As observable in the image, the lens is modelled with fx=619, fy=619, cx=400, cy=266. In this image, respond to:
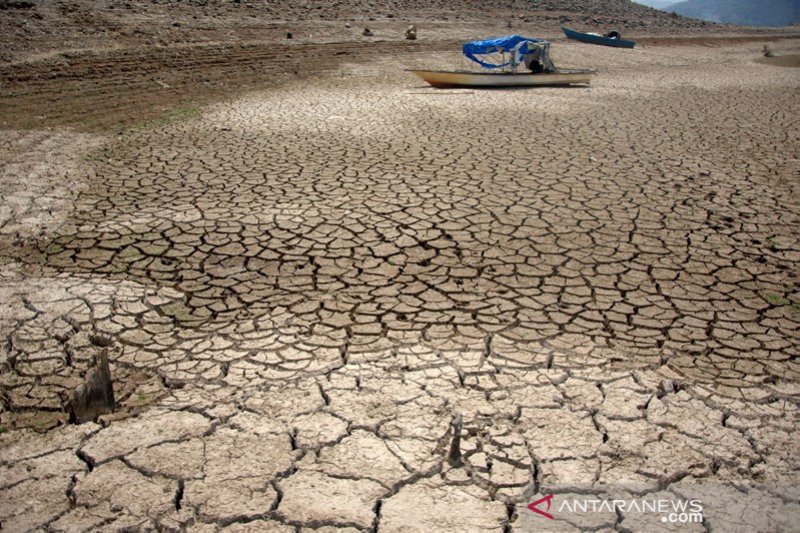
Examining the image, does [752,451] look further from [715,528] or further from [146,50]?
[146,50]

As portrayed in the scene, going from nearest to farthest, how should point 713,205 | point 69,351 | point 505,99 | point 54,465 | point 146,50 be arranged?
point 54,465, point 69,351, point 713,205, point 505,99, point 146,50

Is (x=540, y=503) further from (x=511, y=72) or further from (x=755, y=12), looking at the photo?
(x=755, y=12)

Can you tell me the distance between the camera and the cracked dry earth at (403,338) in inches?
107

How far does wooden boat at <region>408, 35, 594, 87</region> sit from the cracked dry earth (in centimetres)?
479

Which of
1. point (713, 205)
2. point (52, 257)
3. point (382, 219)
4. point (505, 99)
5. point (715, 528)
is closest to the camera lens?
point (715, 528)

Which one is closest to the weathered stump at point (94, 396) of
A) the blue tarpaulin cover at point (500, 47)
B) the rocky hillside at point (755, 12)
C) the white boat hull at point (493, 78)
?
the white boat hull at point (493, 78)

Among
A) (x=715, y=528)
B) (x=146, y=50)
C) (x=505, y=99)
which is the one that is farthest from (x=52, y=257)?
(x=146, y=50)

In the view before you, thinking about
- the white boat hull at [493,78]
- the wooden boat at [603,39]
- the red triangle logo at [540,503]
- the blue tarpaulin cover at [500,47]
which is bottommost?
the red triangle logo at [540,503]

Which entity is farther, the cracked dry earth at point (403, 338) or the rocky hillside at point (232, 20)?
the rocky hillside at point (232, 20)

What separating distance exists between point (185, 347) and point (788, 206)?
5.75 metres

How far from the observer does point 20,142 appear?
25.3 ft

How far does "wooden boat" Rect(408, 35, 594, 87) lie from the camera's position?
1202 centimetres

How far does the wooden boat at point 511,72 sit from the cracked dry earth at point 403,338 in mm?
4792

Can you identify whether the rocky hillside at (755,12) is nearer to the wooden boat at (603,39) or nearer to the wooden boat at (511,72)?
the wooden boat at (603,39)
